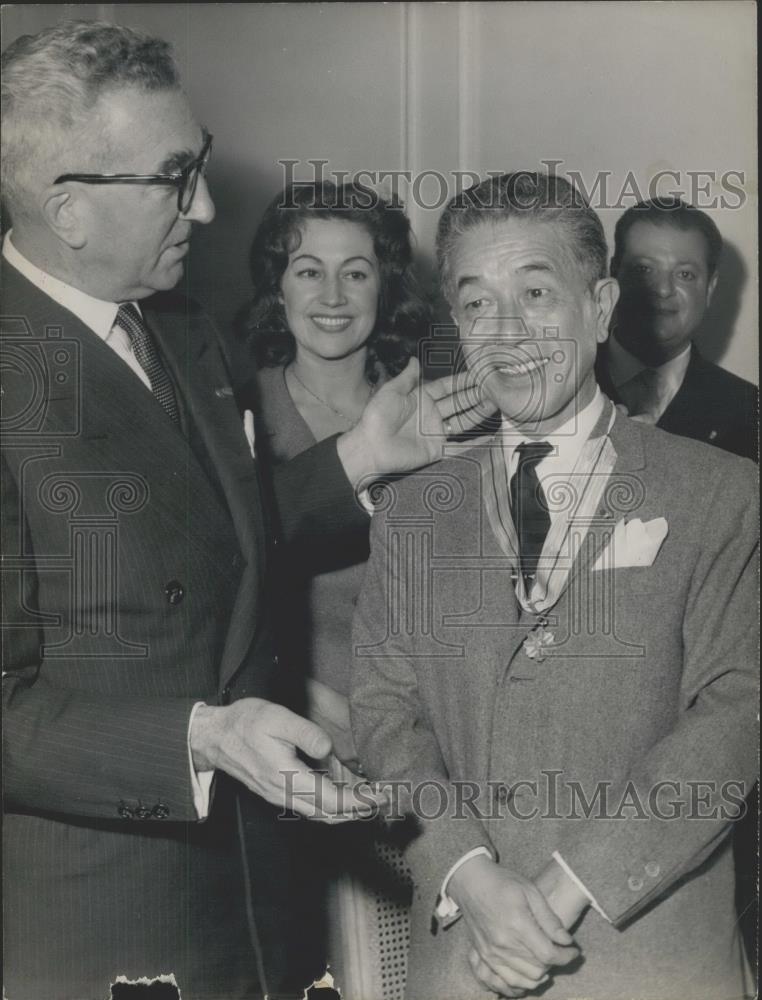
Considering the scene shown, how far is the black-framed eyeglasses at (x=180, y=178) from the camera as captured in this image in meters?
2.16

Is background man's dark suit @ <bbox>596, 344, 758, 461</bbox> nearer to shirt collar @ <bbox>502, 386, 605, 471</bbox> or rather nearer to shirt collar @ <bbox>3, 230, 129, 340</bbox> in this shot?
shirt collar @ <bbox>502, 386, 605, 471</bbox>

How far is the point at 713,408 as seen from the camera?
2312 mm

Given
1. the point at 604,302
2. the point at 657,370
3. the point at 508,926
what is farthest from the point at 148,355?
the point at 508,926

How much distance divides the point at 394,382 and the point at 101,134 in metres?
0.66

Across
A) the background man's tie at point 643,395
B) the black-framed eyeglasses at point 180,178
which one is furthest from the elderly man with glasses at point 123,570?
the background man's tie at point 643,395

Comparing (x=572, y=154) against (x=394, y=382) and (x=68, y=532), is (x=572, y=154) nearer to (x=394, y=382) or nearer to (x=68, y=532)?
(x=394, y=382)

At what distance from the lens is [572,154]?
229 cm

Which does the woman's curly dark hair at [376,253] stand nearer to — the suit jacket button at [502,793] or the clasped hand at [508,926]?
the suit jacket button at [502,793]

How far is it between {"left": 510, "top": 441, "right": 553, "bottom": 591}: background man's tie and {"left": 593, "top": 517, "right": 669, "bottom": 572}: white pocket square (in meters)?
0.11

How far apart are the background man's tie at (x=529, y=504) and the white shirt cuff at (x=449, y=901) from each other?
0.48 metres

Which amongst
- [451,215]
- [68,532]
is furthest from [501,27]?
[68,532]

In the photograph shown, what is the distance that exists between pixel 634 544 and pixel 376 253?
0.69 metres

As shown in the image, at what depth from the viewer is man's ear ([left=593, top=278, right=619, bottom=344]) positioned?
2213mm

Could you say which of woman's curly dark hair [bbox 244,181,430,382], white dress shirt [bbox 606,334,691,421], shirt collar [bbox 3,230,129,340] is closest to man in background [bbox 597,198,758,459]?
white dress shirt [bbox 606,334,691,421]
